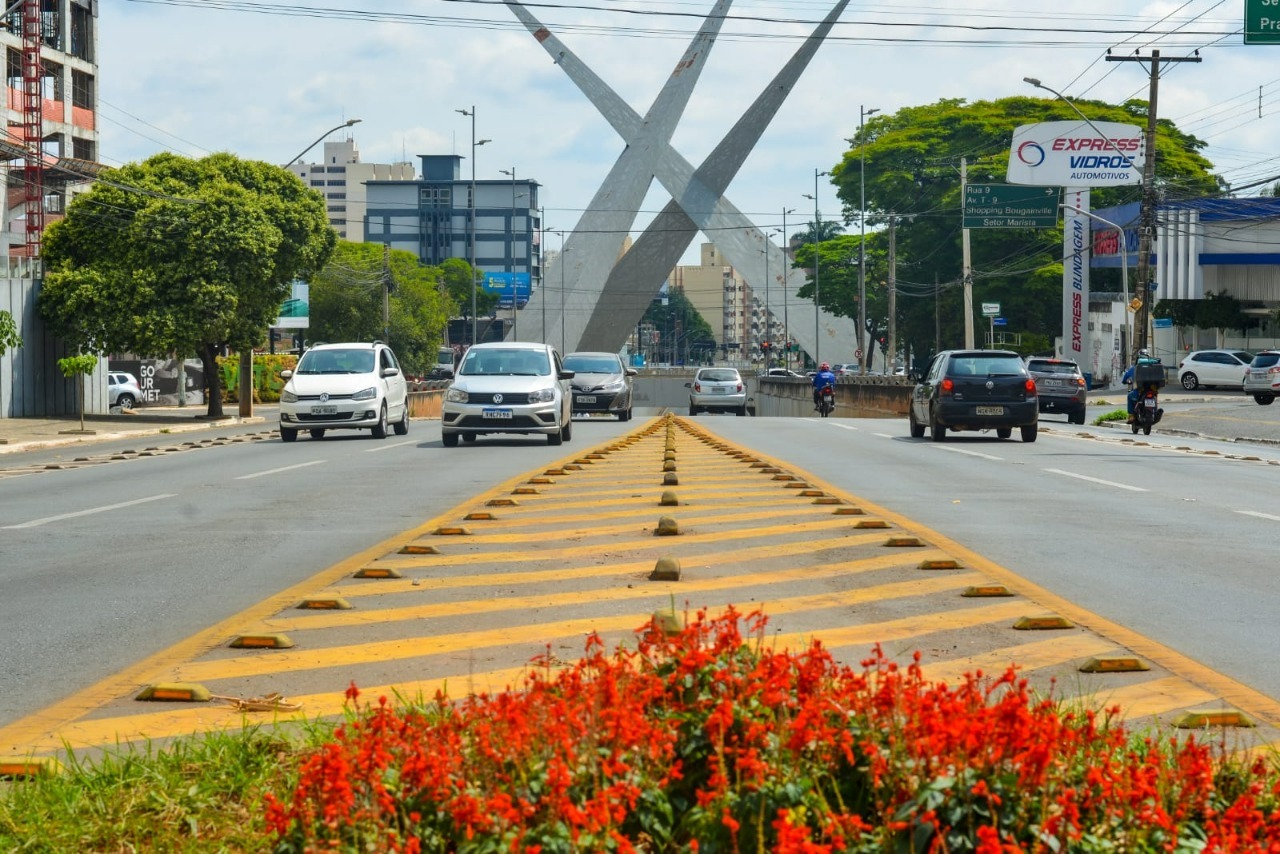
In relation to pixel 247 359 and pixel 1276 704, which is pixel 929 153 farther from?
pixel 1276 704

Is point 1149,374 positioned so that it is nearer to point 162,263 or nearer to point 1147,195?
point 1147,195

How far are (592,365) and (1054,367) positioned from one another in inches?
472

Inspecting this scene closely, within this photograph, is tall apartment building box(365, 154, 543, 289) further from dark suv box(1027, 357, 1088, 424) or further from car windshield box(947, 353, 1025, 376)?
car windshield box(947, 353, 1025, 376)

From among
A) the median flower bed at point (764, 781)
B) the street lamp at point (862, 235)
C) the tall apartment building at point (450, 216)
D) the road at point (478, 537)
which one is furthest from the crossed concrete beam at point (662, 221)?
the median flower bed at point (764, 781)

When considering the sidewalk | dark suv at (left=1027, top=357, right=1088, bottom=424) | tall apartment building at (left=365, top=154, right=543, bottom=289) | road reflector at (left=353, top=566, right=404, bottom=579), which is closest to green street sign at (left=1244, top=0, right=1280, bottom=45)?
dark suv at (left=1027, top=357, right=1088, bottom=424)

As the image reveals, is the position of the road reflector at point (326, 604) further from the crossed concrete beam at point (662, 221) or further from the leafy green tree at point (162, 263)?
the crossed concrete beam at point (662, 221)

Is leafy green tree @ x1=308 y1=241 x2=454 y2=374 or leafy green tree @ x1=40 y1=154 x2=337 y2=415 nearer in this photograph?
leafy green tree @ x1=40 y1=154 x2=337 y2=415

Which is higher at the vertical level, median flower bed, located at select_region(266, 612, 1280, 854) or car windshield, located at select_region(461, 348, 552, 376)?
car windshield, located at select_region(461, 348, 552, 376)

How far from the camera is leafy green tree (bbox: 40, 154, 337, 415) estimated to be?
4062 centimetres

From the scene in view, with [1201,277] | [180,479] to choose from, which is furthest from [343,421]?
[1201,277]

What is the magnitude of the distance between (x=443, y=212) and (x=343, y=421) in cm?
14549

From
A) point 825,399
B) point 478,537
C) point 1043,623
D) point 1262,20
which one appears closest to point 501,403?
point 1262,20

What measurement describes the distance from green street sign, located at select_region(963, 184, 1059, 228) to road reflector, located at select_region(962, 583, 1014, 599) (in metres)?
50.7

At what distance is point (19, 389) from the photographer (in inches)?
1582
